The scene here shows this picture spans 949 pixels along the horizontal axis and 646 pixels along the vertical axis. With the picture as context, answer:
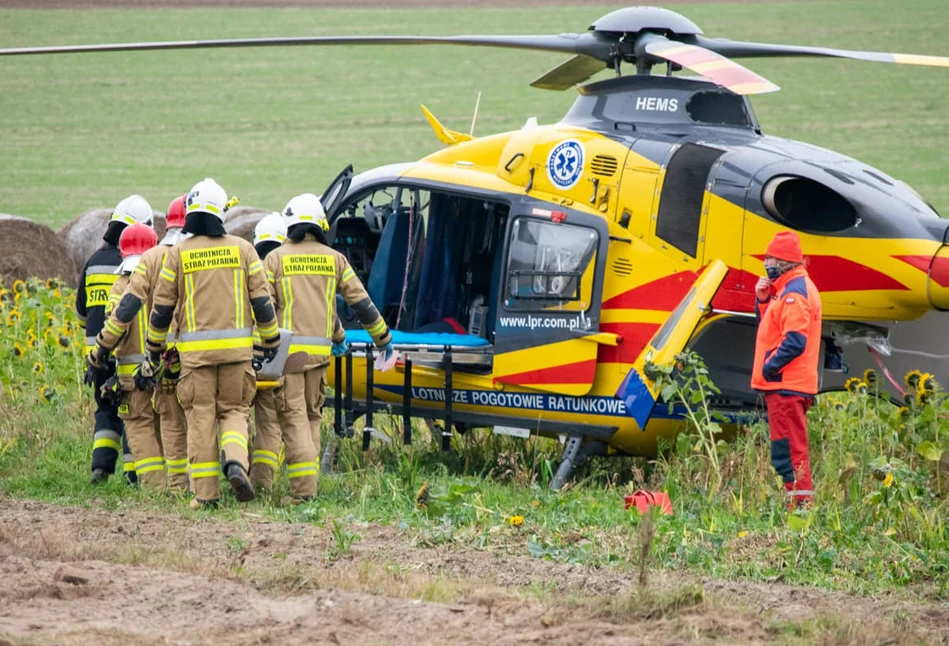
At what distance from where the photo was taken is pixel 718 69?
8.38 metres

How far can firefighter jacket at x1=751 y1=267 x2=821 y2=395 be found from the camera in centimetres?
890

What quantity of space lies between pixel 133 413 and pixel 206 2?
42.9 m

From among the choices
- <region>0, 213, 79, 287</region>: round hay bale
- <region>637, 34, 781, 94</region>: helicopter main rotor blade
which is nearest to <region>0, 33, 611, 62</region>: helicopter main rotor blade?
<region>637, 34, 781, 94</region>: helicopter main rotor blade

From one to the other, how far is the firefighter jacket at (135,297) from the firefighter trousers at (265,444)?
2.71ft

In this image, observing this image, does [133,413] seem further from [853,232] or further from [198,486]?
[853,232]

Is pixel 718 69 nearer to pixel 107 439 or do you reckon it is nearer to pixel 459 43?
pixel 459 43

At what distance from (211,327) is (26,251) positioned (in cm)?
1079

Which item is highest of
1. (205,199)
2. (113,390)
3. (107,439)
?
(205,199)

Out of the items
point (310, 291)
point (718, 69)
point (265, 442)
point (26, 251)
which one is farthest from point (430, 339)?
point (26, 251)

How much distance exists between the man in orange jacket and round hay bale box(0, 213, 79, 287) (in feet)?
40.7

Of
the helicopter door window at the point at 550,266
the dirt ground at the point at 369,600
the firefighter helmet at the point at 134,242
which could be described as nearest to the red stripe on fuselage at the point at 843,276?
the helicopter door window at the point at 550,266

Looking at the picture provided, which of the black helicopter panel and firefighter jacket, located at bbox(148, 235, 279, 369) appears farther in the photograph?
the black helicopter panel

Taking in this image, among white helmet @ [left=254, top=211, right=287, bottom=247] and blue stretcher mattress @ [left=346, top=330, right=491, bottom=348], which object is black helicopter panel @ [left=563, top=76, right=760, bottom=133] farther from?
white helmet @ [left=254, top=211, right=287, bottom=247]

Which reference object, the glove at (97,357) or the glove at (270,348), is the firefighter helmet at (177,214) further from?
the glove at (270,348)
